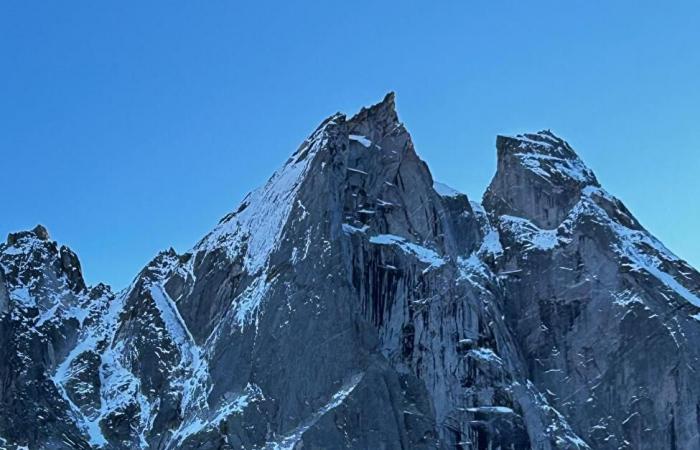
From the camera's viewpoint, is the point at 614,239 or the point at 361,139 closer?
the point at 361,139

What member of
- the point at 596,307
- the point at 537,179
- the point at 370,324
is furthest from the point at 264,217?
the point at 596,307

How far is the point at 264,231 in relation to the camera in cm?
15712

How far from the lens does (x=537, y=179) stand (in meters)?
175

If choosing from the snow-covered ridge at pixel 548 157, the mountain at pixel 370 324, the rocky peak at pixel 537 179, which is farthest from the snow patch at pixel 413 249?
the snow-covered ridge at pixel 548 157

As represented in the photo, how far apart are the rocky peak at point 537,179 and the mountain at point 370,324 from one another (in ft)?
1.18

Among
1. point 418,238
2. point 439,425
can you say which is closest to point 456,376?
point 439,425

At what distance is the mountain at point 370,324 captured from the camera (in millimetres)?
141000

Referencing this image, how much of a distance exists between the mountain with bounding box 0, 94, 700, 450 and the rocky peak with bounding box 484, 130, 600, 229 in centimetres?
36

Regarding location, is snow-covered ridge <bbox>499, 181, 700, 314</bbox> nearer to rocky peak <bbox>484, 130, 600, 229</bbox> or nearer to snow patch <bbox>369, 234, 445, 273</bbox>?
rocky peak <bbox>484, 130, 600, 229</bbox>

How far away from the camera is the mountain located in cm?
14100

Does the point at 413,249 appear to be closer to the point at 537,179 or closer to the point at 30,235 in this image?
the point at 537,179

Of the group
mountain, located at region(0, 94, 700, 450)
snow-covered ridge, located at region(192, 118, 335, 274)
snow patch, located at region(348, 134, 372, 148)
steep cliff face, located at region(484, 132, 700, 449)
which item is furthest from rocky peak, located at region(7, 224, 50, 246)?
steep cliff face, located at region(484, 132, 700, 449)

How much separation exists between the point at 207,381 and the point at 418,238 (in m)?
31.6

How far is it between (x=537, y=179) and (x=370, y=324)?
40.6 m
